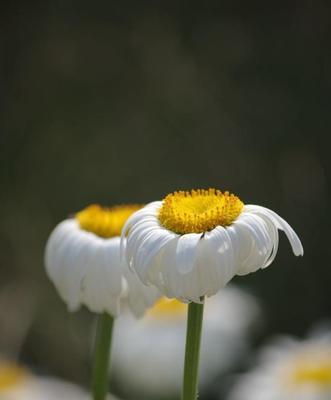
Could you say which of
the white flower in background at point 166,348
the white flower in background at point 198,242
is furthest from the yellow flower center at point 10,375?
the white flower in background at point 198,242

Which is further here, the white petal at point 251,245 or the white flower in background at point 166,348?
the white flower in background at point 166,348

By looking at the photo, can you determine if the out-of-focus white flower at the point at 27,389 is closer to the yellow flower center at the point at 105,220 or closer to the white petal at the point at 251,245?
the yellow flower center at the point at 105,220

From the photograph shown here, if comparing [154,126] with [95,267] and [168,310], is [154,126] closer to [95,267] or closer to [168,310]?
[168,310]

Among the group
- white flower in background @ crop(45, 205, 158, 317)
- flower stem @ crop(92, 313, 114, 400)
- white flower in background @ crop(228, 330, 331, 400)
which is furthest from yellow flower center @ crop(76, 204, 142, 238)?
white flower in background @ crop(228, 330, 331, 400)

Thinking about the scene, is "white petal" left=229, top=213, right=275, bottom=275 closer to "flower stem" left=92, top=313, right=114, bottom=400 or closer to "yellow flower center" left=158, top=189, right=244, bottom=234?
"yellow flower center" left=158, top=189, right=244, bottom=234

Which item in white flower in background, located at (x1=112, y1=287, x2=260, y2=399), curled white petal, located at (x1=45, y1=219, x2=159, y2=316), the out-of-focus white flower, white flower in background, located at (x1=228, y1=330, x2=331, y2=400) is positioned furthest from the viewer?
white flower in background, located at (x1=112, y1=287, x2=260, y2=399)

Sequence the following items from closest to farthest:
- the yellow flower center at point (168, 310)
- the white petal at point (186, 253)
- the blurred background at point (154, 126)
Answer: the white petal at point (186, 253) → the yellow flower center at point (168, 310) → the blurred background at point (154, 126)

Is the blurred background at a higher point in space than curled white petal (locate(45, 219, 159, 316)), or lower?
higher
